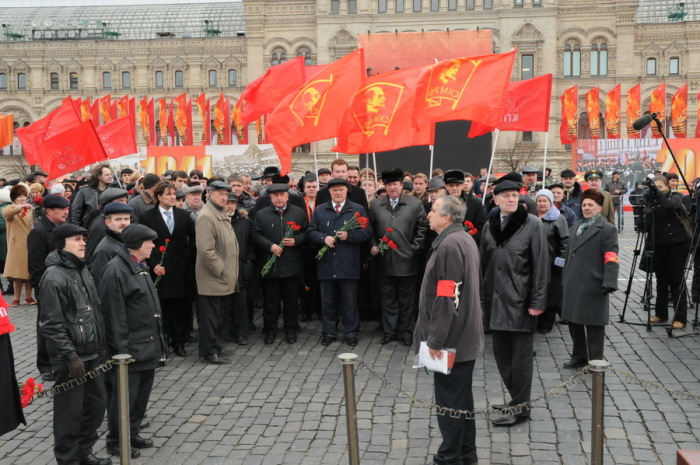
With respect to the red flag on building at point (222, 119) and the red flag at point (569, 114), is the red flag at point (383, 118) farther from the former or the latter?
the red flag on building at point (222, 119)

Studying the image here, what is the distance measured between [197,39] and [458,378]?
2191 inches

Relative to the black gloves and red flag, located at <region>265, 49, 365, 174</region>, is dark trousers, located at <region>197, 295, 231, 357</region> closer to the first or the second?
red flag, located at <region>265, 49, 365, 174</region>

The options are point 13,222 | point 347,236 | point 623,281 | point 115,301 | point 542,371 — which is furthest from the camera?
point 623,281

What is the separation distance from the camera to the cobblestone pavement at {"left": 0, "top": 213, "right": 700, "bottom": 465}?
5578 mm

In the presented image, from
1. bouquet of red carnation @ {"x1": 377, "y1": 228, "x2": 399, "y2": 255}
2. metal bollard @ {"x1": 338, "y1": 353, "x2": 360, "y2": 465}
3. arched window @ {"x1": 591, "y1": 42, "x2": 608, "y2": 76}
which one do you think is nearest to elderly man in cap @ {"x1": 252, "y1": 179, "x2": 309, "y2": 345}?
bouquet of red carnation @ {"x1": 377, "y1": 228, "x2": 399, "y2": 255}

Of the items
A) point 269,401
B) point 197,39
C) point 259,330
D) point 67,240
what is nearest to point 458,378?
point 269,401

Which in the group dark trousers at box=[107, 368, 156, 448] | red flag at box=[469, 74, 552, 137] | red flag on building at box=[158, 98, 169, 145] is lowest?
dark trousers at box=[107, 368, 156, 448]

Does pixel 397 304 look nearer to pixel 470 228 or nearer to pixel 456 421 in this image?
pixel 470 228

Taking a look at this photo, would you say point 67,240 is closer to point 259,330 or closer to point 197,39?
point 259,330

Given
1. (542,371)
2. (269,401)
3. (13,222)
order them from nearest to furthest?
(269,401) < (542,371) < (13,222)

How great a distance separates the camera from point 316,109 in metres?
9.85

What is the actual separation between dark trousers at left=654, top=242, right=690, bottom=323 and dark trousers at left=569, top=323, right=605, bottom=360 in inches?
89.0

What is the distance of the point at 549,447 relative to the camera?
560cm

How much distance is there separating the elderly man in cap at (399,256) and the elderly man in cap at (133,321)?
367cm
